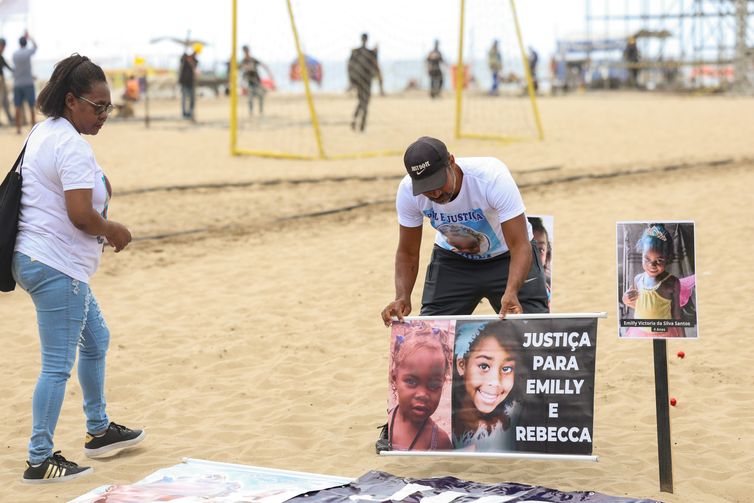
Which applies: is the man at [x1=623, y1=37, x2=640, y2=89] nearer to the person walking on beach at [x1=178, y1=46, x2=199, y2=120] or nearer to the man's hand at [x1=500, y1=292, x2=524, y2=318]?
the person walking on beach at [x1=178, y1=46, x2=199, y2=120]

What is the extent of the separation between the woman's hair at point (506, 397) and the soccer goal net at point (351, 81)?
37.9 feet

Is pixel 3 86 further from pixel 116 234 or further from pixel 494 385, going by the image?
pixel 494 385

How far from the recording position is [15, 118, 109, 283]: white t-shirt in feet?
12.9

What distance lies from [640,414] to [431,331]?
154 centimetres

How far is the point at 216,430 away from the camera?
200 inches

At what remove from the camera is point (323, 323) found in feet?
23.7

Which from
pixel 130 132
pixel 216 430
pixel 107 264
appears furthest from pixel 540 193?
pixel 130 132

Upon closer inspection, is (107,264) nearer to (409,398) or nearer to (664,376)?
(409,398)

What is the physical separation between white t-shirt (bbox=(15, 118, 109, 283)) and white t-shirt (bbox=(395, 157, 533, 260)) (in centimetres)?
130

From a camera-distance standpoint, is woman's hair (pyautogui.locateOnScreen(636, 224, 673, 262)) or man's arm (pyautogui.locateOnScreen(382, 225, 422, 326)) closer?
woman's hair (pyautogui.locateOnScreen(636, 224, 673, 262))

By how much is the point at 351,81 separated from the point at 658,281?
48.5 ft

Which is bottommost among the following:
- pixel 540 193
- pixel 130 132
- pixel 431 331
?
pixel 431 331

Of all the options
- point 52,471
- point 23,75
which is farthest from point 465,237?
point 23,75

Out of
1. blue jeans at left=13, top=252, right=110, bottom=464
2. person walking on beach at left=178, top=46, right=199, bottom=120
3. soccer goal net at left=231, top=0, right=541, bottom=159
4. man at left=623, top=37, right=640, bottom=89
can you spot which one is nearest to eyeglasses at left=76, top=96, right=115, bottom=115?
blue jeans at left=13, top=252, right=110, bottom=464
